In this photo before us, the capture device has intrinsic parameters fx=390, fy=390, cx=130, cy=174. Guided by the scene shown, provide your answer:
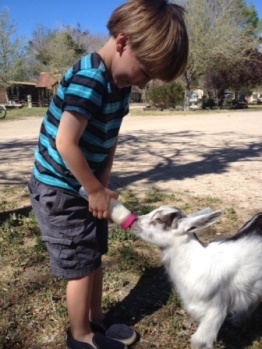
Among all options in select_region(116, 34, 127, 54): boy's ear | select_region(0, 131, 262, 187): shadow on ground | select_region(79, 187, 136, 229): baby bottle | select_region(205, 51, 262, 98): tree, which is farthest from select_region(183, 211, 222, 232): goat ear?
select_region(205, 51, 262, 98): tree

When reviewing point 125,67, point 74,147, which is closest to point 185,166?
point 125,67

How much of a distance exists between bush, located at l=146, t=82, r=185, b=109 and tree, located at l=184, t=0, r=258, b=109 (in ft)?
3.23

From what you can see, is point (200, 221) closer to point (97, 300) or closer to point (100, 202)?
point (100, 202)

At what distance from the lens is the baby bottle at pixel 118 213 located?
202 cm

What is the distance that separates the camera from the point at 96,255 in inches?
86.7

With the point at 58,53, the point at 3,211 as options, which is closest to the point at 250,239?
the point at 3,211

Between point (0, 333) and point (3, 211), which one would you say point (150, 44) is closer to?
point (0, 333)

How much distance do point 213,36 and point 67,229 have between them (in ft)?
96.5

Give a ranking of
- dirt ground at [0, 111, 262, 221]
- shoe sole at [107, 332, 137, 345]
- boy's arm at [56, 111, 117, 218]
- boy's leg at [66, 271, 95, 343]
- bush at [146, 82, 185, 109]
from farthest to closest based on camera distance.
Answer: bush at [146, 82, 185, 109], dirt ground at [0, 111, 262, 221], shoe sole at [107, 332, 137, 345], boy's leg at [66, 271, 95, 343], boy's arm at [56, 111, 117, 218]

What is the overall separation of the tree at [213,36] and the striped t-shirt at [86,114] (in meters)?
27.4

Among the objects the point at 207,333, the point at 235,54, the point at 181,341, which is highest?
the point at 235,54

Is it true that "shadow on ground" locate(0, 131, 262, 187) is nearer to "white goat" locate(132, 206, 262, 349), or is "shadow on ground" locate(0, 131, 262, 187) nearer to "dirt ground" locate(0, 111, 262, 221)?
"dirt ground" locate(0, 111, 262, 221)

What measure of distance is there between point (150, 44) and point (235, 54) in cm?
3015

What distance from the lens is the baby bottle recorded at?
6.63 ft
